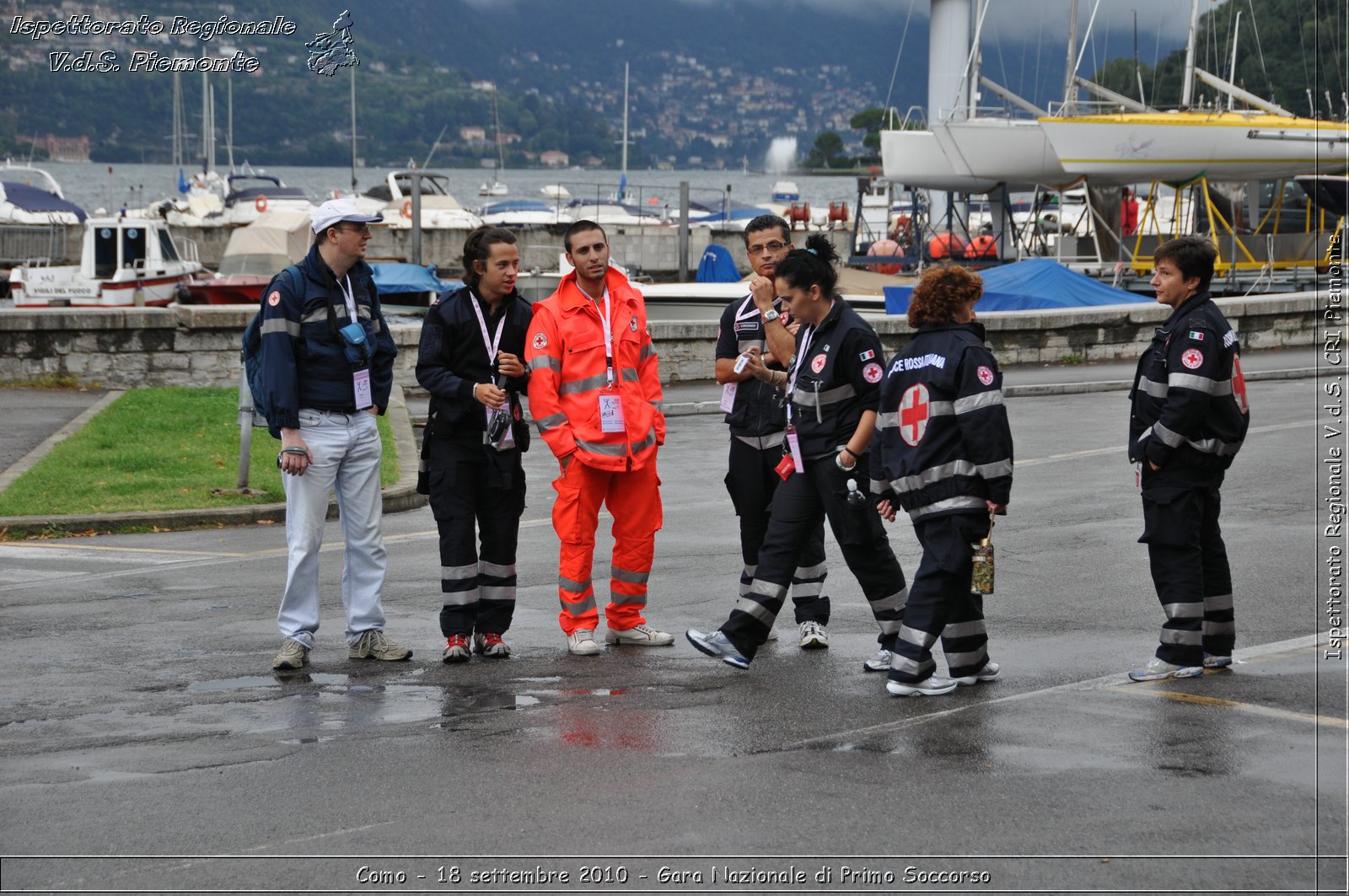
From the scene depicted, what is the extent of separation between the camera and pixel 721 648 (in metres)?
7.11

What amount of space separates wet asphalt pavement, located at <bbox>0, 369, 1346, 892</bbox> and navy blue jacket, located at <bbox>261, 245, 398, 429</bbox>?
130 cm

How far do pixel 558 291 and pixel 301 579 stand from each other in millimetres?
1862

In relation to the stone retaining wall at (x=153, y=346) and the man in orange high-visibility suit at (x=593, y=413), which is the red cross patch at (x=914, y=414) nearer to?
the man in orange high-visibility suit at (x=593, y=413)

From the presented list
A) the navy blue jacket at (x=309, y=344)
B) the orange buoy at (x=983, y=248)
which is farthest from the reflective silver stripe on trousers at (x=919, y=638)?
the orange buoy at (x=983, y=248)

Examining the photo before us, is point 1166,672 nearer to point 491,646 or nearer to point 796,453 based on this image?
point 796,453

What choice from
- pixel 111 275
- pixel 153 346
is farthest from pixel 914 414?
pixel 111 275

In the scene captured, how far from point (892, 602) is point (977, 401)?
1211 mm

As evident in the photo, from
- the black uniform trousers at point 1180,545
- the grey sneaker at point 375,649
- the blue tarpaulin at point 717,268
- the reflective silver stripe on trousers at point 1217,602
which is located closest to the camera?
the black uniform trousers at point 1180,545

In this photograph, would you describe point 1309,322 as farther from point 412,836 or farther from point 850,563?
point 412,836

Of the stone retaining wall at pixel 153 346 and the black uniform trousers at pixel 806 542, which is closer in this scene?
the black uniform trousers at pixel 806 542

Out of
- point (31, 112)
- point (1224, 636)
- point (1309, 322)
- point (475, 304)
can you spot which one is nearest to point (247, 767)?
point (475, 304)

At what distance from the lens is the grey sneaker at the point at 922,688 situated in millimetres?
6617

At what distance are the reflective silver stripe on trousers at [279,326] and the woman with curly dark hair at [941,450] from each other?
278 cm

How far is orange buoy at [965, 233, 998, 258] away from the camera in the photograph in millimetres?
42178
